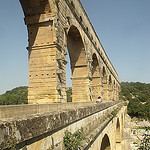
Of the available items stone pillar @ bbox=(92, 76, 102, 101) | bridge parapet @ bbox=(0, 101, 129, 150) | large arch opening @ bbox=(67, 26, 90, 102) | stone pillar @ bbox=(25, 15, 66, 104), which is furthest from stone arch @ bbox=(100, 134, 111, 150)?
stone pillar @ bbox=(92, 76, 102, 101)

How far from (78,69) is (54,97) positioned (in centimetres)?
648

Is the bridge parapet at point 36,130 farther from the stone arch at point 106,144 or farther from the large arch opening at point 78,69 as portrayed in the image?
the large arch opening at point 78,69

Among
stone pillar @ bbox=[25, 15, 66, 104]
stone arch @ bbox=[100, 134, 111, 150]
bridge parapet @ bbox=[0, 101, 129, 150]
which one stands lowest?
stone arch @ bbox=[100, 134, 111, 150]

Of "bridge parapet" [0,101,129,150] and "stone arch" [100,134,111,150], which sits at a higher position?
"bridge parapet" [0,101,129,150]

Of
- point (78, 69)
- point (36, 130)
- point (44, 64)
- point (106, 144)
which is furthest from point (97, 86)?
point (36, 130)

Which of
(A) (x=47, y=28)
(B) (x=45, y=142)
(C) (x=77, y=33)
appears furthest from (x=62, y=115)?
(C) (x=77, y=33)

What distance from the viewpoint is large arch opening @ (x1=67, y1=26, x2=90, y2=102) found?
12.7 meters

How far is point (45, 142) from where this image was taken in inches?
80.1

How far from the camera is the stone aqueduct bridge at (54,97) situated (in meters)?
1.79

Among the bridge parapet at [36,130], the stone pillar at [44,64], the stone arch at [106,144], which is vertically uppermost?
the stone pillar at [44,64]

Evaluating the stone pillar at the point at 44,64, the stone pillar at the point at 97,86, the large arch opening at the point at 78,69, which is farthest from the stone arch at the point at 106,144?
the stone pillar at the point at 97,86

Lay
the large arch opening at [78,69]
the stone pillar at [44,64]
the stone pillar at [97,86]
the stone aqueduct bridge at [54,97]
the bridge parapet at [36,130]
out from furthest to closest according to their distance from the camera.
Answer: the stone pillar at [97,86]
the large arch opening at [78,69]
the stone pillar at [44,64]
the stone aqueduct bridge at [54,97]
the bridge parapet at [36,130]

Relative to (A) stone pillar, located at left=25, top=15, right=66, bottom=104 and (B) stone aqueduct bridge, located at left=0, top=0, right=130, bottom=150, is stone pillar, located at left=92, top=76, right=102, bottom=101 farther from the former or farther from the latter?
(A) stone pillar, located at left=25, top=15, right=66, bottom=104

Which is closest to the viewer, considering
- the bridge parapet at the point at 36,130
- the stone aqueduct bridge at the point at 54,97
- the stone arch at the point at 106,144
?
the bridge parapet at the point at 36,130
